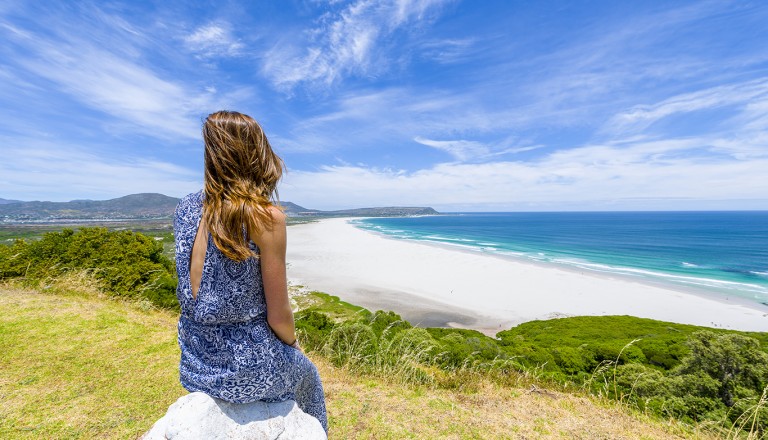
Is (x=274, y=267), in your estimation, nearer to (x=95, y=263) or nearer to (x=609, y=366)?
(x=609, y=366)

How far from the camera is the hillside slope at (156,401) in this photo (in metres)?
3.44

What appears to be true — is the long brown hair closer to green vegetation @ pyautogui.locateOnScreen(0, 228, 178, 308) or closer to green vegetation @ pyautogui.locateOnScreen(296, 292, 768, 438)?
green vegetation @ pyautogui.locateOnScreen(296, 292, 768, 438)

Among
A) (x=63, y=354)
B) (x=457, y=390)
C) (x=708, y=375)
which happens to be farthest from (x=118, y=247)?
(x=708, y=375)

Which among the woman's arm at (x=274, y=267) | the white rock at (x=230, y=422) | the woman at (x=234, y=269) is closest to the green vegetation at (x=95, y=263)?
the white rock at (x=230, y=422)

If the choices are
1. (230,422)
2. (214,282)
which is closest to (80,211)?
(230,422)

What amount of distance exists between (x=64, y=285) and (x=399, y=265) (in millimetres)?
31024

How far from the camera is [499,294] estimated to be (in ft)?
83.4

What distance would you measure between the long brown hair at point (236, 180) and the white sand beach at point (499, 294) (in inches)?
748

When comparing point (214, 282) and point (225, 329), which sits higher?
point (214, 282)

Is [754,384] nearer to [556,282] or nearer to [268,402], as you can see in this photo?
[268,402]

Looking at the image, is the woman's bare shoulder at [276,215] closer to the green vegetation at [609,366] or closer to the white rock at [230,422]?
the white rock at [230,422]

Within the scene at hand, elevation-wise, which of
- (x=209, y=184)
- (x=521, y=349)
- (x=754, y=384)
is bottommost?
(x=521, y=349)

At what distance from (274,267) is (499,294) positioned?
1041 inches

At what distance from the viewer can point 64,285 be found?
786 centimetres
